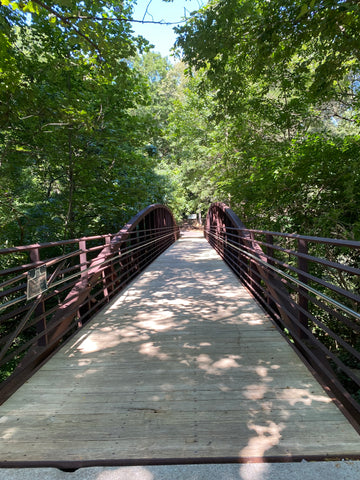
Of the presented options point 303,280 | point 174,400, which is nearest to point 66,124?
point 303,280

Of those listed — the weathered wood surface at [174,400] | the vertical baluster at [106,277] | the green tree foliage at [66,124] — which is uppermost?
the green tree foliage at [66,124]

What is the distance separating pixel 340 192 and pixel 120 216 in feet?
21.5

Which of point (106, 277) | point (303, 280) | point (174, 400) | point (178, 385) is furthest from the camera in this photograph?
A: point (106, 277)

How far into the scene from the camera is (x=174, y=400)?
2.11 meters

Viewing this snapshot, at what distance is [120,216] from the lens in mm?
9797

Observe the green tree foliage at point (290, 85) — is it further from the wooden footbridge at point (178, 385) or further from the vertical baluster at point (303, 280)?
the wooden footbridge at point (178, 385)

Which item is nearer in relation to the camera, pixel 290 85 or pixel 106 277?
pixel 106 277

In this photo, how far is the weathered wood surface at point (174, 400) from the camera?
5.51 ft

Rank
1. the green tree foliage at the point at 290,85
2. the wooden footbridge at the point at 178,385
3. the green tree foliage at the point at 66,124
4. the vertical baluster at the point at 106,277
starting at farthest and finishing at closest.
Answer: the green tree foliage at the point at 66,124 → the vertical baluster at the point at 106,277 → the green tree foliage at the point at 290,85 → the wooden footbridge at the point at 178,385

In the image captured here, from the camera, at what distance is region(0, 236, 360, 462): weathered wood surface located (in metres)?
1.68

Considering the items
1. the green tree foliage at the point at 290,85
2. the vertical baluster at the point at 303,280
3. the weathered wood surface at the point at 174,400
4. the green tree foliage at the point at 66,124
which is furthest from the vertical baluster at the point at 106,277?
the green tree foliage at the point at 290,85

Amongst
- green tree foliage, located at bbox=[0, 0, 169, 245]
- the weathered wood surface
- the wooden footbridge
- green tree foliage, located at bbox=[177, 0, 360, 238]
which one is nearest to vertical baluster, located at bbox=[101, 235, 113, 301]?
the wooden footbridge

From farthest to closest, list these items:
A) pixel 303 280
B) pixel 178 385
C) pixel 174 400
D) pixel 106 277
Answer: pixel 106 277 → pixel 303 280 → pixel 178 385 → pixel 174 400

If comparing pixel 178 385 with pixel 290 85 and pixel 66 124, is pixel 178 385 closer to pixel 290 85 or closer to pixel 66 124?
pixel 66 124
